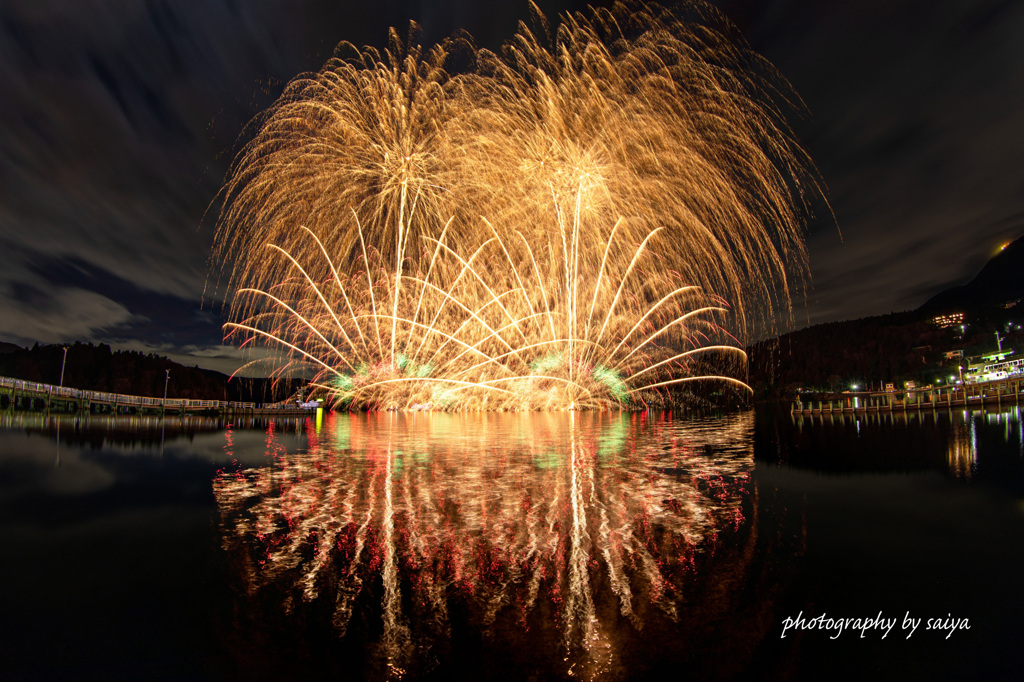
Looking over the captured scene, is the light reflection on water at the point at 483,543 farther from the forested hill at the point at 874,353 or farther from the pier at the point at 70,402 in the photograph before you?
the forested hill at the point at 874,353

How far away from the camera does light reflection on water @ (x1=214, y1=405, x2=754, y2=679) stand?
379 cm

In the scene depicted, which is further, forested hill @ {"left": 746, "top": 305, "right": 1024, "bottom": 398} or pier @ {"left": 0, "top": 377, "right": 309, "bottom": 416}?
forested hill @ {"left": 746, "top": 305, "right": 1024, "bottom": 398}

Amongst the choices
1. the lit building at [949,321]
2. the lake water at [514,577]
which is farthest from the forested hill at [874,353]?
the lake water at [514,577]

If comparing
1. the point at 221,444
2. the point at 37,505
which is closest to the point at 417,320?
the point at 221,444

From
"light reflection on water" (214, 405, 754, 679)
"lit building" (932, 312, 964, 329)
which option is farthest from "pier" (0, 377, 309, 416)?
"lit building" (932, 312, 964, 329)

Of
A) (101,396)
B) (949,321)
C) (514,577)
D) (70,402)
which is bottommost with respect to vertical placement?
(514,577)

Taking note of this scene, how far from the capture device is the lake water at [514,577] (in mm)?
3320

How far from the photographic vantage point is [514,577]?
4656 mm

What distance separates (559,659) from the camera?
3.22m

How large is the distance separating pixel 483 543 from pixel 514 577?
110 cm

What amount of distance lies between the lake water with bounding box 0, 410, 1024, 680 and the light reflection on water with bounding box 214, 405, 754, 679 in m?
0.03

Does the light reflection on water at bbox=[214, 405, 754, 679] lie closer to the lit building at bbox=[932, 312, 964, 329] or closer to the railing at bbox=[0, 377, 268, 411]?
the railing at bbox=[0, 377, 268, 411]

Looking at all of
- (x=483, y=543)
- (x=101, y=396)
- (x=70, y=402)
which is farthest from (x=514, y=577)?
(x=70, y=402)

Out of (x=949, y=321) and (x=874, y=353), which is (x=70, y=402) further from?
(x=949, y=321)
